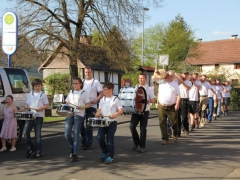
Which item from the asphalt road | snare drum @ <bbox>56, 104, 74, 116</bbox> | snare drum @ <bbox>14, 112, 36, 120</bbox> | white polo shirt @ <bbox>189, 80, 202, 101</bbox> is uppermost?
white polo shirt @ <bbox>189, 80, 202, 101</bbox>

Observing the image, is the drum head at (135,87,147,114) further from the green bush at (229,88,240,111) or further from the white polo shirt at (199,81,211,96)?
the green bush at (229,88,240,111)

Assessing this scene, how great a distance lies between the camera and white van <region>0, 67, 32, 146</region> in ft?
30.7

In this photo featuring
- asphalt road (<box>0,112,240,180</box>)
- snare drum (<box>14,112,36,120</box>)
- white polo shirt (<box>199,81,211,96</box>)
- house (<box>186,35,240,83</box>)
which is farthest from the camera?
house (<box>186,35,240,83</box>)

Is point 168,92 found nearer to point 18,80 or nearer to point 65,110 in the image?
point 65,110

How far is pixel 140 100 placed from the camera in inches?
350

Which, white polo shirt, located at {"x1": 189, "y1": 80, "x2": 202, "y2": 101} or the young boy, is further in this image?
white polo shirt, located at {"x1": 189, "y1": 80, "x2": 202, "y2": 101}

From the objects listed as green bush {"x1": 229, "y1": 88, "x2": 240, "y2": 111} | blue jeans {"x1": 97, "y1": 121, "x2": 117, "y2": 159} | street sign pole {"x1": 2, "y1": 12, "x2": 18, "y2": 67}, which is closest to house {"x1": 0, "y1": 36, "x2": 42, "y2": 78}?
street sign pole {"x1": 2, "y1": 12, "x2": 18, "y2": 67}

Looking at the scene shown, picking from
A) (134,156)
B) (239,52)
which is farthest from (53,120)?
(239,52)

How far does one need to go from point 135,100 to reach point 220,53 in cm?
5480

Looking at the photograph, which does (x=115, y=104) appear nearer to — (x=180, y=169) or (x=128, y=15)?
(x=180, y=169)

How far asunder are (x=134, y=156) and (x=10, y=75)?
3.79 meters

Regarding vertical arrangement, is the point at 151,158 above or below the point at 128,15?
below

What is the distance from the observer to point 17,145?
9.76 meters

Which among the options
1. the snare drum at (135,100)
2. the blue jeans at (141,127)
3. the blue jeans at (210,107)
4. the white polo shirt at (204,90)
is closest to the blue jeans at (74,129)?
the snare drum at (135,100)
